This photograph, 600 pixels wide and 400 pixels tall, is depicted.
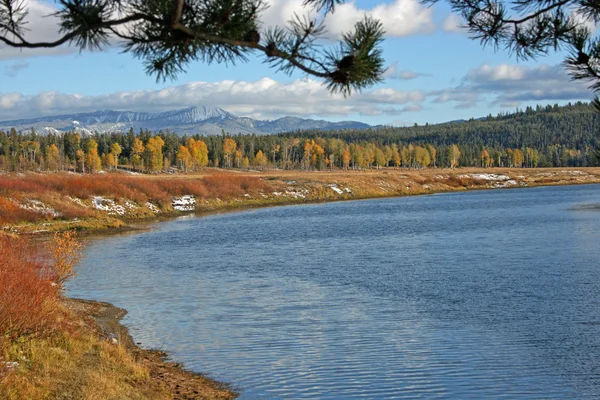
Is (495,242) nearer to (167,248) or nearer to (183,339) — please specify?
(167,248)

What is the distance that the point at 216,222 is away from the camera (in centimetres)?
6019

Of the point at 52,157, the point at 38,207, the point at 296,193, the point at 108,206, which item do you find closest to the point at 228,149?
the point at 52,157

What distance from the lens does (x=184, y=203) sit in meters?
76.6

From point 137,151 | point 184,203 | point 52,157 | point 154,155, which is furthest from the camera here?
point 137,151

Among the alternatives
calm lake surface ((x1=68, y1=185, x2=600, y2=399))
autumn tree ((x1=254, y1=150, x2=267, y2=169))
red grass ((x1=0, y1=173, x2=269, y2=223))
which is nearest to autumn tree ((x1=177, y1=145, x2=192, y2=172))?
autumn tree ((x1=254, y1=150, x2=267, y2=169))

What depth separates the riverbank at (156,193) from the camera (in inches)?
2146

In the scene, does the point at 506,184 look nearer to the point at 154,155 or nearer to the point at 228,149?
the point at 154,155

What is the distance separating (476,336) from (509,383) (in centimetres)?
385

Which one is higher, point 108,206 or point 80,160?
point 80,160

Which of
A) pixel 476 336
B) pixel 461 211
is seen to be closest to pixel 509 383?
pixel 476 336

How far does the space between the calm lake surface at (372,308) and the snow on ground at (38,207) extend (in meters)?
13.6

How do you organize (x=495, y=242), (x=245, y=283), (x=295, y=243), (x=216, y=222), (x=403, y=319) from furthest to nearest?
(x=216, y=222) → (x=295, y=243) → (x=495, y=242) → (x=245, y=283) → (x=403, y=319)

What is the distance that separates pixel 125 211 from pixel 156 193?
9354 mm

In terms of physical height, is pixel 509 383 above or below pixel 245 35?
below
